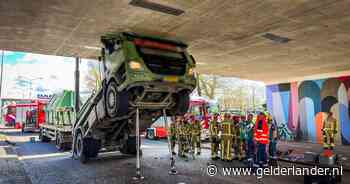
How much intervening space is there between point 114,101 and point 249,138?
4.82 m

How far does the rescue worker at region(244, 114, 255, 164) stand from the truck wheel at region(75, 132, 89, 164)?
5.57 m

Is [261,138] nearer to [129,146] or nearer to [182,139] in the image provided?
[182,139]

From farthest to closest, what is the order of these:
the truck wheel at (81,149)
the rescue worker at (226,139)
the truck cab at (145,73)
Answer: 1. the rescue worker at (226,139)
2. the truck wheel at (81,149)
3. the truck cab at (145,73)

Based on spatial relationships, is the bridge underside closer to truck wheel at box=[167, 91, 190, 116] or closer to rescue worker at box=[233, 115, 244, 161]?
truck wheel at box=[167, 91, 190, 116]

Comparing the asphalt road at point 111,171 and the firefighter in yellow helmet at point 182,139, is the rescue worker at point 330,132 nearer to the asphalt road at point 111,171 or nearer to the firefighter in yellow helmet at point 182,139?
the asphalt road at point 111,171

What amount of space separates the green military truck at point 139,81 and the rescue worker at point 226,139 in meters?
2.33

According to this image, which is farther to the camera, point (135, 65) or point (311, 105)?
point (311, 105)

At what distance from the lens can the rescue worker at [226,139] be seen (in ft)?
34.7

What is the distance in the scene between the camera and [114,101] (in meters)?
8.03

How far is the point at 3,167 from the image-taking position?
899 centimetres

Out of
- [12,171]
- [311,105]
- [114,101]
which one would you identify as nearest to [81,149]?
[12,171]

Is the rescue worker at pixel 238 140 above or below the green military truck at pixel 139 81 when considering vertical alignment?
below

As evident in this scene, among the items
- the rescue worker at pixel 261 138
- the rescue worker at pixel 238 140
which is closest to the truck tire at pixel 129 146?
the rescue worker at pixel 238 140

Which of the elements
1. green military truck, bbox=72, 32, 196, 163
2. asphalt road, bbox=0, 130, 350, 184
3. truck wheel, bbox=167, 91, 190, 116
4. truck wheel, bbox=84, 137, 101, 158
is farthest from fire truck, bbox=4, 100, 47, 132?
truck wheel, bbox=167, 91, 190, 116
